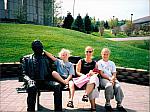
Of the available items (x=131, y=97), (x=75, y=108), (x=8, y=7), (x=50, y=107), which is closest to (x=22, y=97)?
(x=50, y=107)

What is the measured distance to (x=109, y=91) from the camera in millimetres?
5797

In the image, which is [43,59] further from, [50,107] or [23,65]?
[50,107]

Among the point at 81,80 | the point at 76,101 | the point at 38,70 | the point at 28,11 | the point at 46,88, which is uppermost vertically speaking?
the point at 28,11

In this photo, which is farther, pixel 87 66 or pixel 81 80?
pixel 87 66

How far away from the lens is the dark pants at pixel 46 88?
5.30m

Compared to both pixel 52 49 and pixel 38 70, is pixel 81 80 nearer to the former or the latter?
pixel 38 70

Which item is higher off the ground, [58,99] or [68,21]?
[68,21]

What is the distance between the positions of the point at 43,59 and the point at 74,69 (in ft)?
3.58

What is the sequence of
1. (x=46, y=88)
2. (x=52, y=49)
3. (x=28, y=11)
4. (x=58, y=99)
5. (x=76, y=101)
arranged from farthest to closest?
1. (x=28, y=11)
2. (x=52, y=49)
3. (x=76, y=101)
4. (x=46, y=88)
5. (x=58, y=99)

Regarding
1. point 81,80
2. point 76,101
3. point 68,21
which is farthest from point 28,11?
point 81,80

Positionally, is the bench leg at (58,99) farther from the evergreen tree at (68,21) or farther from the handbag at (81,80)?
the evergreen tree at (68,21)

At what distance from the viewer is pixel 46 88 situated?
5.66m

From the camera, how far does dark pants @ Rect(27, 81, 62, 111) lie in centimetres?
530

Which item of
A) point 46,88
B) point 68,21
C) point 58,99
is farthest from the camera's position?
point 68,21
